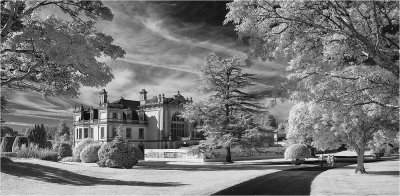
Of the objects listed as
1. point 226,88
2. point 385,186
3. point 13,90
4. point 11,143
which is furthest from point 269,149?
point 13,90

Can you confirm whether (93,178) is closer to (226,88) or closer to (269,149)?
(226,88)

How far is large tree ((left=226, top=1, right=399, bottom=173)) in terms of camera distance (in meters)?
11.4

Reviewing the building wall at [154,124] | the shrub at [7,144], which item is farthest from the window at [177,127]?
the shrub at [7,144]

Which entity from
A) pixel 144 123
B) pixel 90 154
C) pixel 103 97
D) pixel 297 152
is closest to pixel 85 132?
pixel 103 97

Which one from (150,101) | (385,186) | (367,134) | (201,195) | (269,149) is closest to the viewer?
(201,195)

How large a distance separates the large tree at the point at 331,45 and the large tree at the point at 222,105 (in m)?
26.8

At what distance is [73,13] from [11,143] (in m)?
26.4

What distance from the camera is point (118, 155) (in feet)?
96.3

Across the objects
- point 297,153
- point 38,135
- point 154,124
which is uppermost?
point 154,124

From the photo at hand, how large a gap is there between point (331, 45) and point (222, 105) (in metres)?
29.4

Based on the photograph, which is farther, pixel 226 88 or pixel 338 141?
pixel 226 88

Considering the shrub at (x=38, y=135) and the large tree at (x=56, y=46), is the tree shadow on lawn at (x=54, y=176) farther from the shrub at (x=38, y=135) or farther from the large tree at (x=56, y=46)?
the shrub at (x=38, y=135)

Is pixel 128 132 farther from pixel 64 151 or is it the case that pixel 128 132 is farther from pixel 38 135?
pixel 64 151

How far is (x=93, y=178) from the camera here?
21.4 m
